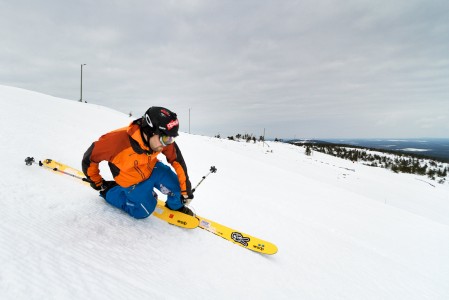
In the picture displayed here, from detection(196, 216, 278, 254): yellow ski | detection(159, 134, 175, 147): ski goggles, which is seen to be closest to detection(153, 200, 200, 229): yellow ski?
detection(196, 216, 278, 254): yellow ski

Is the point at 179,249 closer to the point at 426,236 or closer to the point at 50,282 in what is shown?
the point at 50,282

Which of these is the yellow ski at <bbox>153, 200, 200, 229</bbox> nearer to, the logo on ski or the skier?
the skier

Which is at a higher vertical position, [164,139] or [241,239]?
[164,139]

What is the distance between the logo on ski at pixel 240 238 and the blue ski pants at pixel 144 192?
1.42 metres

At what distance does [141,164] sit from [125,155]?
0.29m

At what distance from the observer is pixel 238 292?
3.10 meters

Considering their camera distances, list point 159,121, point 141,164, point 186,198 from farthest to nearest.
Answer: point 186,198
point 141,164
point 159,121

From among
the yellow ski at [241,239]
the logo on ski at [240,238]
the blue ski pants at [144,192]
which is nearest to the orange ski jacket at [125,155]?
the blue ski pants at [144,192]

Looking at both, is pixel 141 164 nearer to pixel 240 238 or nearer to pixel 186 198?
pixel 186 198

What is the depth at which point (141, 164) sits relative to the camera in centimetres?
376

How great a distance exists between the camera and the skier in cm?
348

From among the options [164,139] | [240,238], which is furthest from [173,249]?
[164,139]

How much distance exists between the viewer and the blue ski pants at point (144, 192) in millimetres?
4025

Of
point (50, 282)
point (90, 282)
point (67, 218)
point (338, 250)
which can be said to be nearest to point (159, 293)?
point (90, 282)
